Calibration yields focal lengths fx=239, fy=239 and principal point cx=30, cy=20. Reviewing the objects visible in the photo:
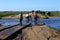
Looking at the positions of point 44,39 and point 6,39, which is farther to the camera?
point 44,39

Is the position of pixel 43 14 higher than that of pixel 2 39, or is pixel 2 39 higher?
pixel 2 39

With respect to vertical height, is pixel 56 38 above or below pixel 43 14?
above

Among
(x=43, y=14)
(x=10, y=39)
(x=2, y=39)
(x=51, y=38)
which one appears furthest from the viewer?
(x=43, y=14)

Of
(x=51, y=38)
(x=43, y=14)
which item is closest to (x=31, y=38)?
(x=51, y=38)

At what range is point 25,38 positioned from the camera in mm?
22250

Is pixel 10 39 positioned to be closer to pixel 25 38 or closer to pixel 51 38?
pixel 25 38

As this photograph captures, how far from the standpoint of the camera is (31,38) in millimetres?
22219

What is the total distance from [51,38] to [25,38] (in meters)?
2.48

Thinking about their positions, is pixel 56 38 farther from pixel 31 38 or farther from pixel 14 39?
pixel 14 39

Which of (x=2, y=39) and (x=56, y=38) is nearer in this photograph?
(x=2, y=39)

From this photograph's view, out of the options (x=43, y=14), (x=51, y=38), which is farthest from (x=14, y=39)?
(x=43, y=14)

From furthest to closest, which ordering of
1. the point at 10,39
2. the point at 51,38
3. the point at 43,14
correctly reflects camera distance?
the point at 43,14, the point at 51,38, the point at 10,39

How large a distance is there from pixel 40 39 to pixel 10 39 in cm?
285

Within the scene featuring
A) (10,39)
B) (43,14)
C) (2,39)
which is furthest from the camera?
(43,14)
